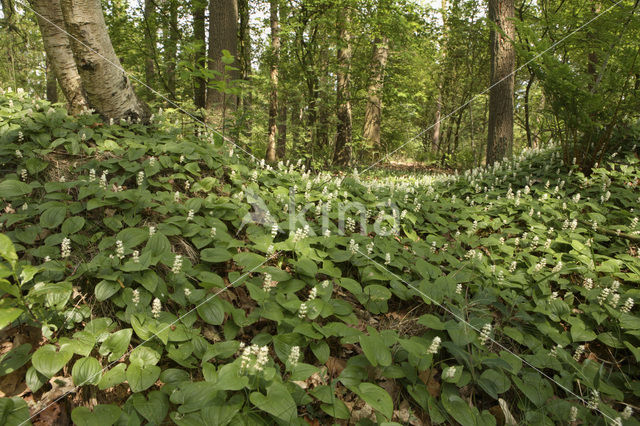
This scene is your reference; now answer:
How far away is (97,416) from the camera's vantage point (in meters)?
1.51

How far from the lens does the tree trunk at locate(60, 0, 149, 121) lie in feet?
12.2

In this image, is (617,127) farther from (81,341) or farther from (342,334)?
(81,341)

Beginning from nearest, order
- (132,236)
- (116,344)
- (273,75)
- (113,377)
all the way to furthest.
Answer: (113,377) < (116,344) < (132,236) < (273,75)

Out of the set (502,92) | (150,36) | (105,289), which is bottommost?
(105,289)

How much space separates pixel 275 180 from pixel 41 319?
2.78 m

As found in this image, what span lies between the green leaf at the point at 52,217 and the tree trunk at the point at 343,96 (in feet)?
20.5

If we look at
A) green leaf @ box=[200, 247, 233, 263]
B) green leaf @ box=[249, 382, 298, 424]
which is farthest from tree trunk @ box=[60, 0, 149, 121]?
green leaf @ box=[249, 382, 298, 424]

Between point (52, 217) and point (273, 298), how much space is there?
1952mm

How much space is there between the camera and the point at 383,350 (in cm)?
193

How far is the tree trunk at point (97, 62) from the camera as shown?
3.72m

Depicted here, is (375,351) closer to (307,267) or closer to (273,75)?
(307,267)

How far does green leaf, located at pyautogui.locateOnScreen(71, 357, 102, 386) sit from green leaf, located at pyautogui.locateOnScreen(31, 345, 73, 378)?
69mm

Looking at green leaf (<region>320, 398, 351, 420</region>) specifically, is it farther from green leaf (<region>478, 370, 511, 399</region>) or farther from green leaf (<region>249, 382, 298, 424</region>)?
green leaf (<region>478, 370, 511, 399</region>)

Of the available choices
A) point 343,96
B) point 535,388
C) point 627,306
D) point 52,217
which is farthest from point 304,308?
point 343,96
